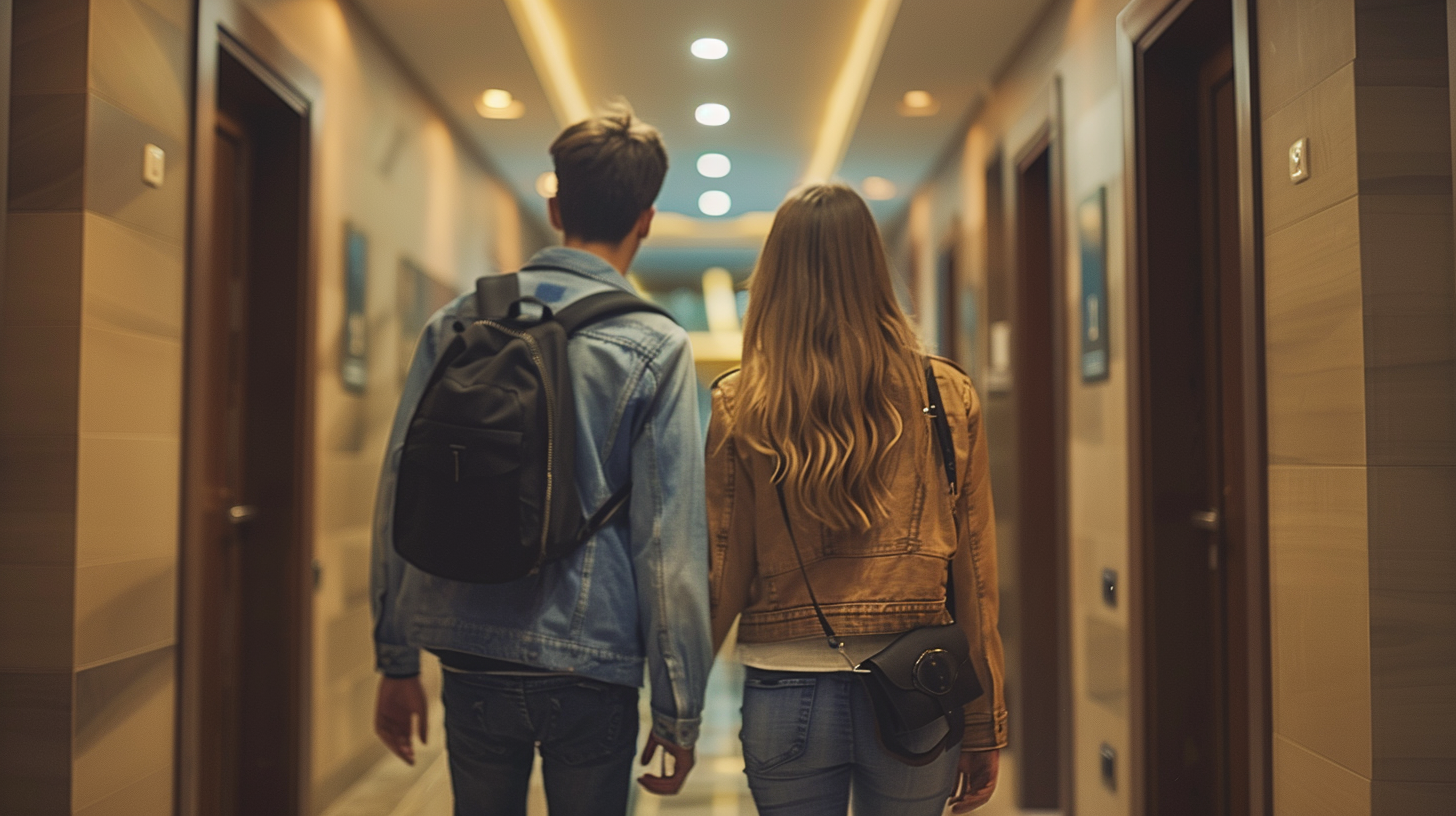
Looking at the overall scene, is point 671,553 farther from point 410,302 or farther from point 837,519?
point 410,302

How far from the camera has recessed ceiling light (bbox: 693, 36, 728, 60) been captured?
13.3 ft

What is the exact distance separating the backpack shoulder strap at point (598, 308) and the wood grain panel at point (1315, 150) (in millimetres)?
1020

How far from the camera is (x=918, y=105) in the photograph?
15.1 feet

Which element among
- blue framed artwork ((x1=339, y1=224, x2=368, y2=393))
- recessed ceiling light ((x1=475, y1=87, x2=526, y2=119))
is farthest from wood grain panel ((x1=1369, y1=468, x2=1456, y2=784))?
recessed ceiling light ((x1=475, y1=87, x2=526, y2=119))

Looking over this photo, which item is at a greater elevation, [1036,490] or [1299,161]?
[1299,161]

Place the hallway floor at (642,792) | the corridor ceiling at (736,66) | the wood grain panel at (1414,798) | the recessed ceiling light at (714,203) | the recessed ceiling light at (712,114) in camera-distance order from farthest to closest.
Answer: the recessed ceiling light at (714,203) → the recessed ceiling light at (712,114) → the corridor ceiling at (736,66) → the hallway floor at (642,792) → the wood grain panel at (1414,798)

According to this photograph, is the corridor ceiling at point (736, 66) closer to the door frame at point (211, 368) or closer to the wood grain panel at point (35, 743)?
the door frame at point (211, 368)

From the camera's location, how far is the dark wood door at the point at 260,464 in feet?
9.70

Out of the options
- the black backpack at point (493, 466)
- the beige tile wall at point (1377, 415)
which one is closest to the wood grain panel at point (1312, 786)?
the beige tile wall at point (1377, 415)

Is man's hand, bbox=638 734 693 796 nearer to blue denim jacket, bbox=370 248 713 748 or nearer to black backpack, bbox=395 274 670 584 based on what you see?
blue denim jacket, bbox=370 248 713 748

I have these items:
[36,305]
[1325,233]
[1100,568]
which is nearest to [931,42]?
[1100,568]

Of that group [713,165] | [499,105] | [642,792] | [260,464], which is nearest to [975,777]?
[642,792]

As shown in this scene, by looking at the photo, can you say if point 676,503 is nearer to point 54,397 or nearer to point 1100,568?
point 54,397

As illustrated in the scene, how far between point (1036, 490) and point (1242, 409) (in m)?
1.52
